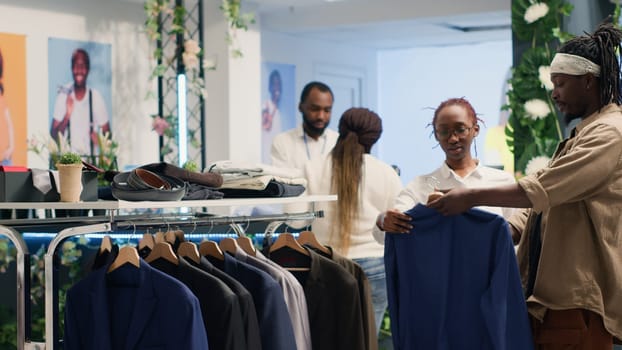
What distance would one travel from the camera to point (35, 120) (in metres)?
6.42

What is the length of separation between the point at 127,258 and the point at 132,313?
17 cm

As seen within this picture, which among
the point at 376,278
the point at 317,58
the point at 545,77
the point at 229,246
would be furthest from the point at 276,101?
the point at 229,246

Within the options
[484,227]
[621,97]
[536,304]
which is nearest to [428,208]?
[484,227]

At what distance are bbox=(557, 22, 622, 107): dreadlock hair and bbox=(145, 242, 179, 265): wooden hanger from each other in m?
1.37

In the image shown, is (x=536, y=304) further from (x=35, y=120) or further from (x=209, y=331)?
(x=35, y=120)

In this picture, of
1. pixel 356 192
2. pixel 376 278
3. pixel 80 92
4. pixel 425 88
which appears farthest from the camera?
pixel 425 88

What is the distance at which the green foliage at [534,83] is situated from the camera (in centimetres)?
Answer: 583

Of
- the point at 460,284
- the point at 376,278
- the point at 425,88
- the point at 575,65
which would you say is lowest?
the point at 376,278

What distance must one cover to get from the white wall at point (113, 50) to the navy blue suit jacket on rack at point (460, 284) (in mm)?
4244

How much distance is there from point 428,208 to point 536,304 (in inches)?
18.5

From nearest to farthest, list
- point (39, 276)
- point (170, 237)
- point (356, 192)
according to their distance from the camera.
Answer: point (170, 237) < point (356, 192) < point (39, 276)

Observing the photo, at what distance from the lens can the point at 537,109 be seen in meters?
5.84

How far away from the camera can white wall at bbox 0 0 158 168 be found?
6.39m

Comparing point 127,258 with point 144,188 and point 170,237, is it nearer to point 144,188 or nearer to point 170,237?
point 144,188
